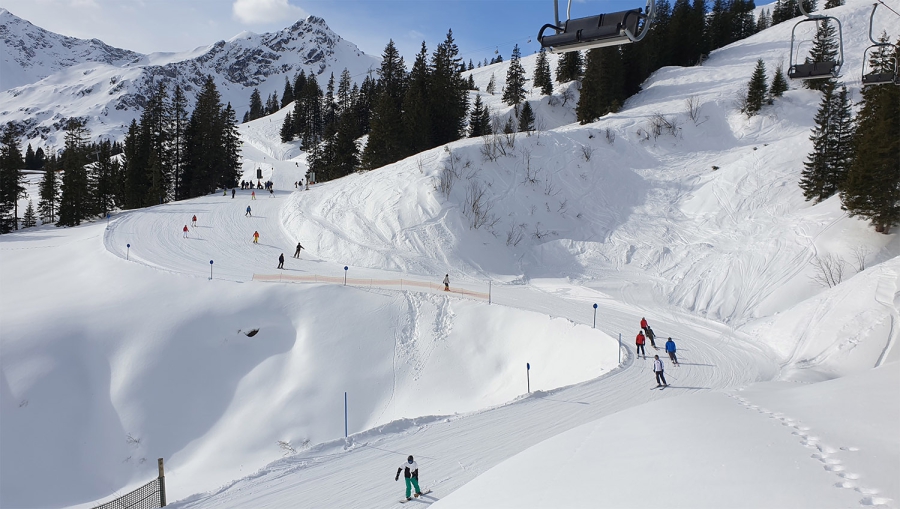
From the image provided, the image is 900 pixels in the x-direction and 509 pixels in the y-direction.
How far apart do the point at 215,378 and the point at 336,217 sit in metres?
18.6

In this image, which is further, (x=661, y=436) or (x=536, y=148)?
(x=536, y=148)

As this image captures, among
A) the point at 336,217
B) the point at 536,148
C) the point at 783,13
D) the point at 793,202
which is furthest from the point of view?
the point at 783,13

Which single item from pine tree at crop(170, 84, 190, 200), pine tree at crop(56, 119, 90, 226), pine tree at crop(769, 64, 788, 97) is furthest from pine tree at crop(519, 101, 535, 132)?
pine tree at crop(56, 119, 90, 226)

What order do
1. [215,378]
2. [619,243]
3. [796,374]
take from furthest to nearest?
[619,243] < [215,378] < [796,374]

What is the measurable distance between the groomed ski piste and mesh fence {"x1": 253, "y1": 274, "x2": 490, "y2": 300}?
28cm

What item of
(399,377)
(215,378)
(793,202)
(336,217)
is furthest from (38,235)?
(793,202)

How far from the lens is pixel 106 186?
55.4 metres

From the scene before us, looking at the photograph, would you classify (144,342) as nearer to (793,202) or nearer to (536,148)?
(536,148)

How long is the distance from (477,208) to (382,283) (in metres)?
11.8

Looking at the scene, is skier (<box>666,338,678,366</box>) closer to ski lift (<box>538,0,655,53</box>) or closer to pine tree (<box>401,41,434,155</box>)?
ski lift (<box>538,0,655,53</box>)

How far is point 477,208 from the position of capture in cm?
3725

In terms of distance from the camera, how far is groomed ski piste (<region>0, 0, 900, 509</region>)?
8.10m

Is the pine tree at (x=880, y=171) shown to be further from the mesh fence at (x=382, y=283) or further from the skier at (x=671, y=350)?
the mesh fence at (x=382, y=283)

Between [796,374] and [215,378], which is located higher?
[796,374]
